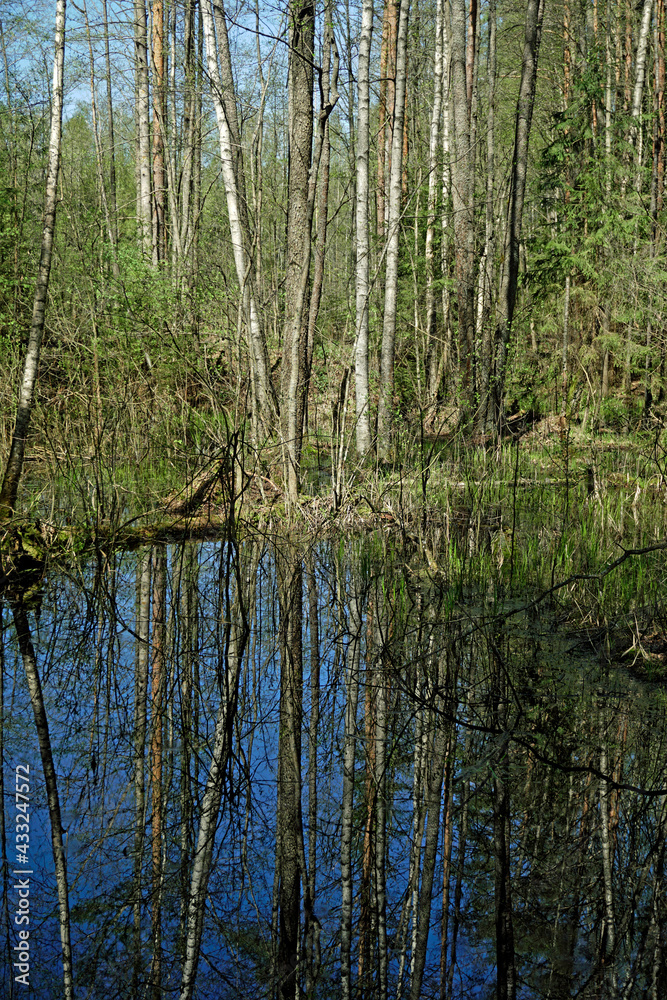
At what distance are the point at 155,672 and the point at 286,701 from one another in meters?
0.66

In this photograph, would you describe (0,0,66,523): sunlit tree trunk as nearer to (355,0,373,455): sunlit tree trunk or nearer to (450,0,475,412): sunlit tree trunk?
(355,0,373,455): sunlit tree trunk

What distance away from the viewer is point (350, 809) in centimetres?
248

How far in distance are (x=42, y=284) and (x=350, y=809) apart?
14.5 feet

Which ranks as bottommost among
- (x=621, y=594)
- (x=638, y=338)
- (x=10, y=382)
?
(x=621, y=594)

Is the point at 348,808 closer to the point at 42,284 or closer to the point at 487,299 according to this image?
the point at 42,284

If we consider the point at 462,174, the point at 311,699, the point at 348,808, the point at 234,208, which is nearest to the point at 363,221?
the point at 234,208

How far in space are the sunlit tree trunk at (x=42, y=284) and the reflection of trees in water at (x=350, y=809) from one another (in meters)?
1.54

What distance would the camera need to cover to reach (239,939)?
6.49 feet

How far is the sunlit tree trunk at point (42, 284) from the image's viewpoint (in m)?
5.42

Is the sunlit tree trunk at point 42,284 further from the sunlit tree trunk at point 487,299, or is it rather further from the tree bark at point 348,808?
the sunlit tree trunk at point 487,299

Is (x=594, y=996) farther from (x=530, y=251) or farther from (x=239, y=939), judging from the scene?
(x=530, y=251)

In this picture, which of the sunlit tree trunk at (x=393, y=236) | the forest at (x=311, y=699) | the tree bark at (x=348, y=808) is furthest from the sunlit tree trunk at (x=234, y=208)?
the tree bark at (x=348, y=808)

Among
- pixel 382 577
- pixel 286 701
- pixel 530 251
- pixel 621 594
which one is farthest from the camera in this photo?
pixel 530 251

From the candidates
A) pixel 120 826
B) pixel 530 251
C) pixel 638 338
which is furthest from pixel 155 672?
pixel 530 251
